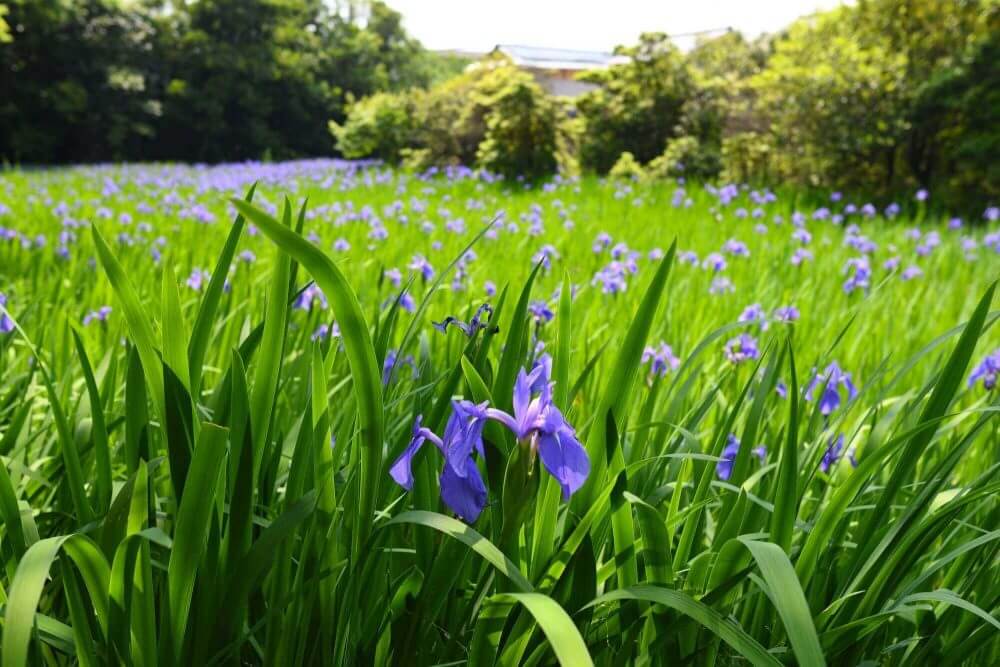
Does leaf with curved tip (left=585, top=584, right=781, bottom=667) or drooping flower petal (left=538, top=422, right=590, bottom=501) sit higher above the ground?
drooping flower petal (left=538, top=422, right=590, bottom=501)

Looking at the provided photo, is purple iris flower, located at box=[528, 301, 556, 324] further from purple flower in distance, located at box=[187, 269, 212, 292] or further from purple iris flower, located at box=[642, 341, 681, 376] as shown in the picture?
purple flower in distance, located at box=[187, 269, 212, 292]

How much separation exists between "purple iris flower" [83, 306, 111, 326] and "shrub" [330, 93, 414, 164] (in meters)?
11.3

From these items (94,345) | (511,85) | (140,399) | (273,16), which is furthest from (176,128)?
(140,399)

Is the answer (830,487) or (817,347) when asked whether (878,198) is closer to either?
(817,347)

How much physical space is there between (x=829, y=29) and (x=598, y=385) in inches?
357

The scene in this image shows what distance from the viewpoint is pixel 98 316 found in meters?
2.50

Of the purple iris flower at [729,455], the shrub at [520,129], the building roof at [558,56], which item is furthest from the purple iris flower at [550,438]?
the building roof at [558,56]

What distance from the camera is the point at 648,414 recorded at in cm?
128

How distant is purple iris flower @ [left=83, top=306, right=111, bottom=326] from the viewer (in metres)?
2.52

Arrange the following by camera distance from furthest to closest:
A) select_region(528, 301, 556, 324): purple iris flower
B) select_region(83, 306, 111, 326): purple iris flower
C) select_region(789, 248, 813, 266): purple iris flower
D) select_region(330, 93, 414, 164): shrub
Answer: select_region(330, 93, 414, 164): shrub, select_region(789, 248, 813, 266): purple iris flower, select_region(83, 306, 111, 326): purple iris flower, select_region(528, 301, 556, 324): purple iris flower

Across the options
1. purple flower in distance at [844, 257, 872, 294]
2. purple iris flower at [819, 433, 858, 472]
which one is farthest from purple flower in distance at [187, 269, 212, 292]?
purple flower in distance at [844, 257, 872, 294]


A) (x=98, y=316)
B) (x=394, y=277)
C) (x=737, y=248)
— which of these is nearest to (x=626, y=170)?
(x=737, y=248)

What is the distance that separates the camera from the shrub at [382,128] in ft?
44.9

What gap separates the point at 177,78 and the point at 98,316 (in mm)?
22279
